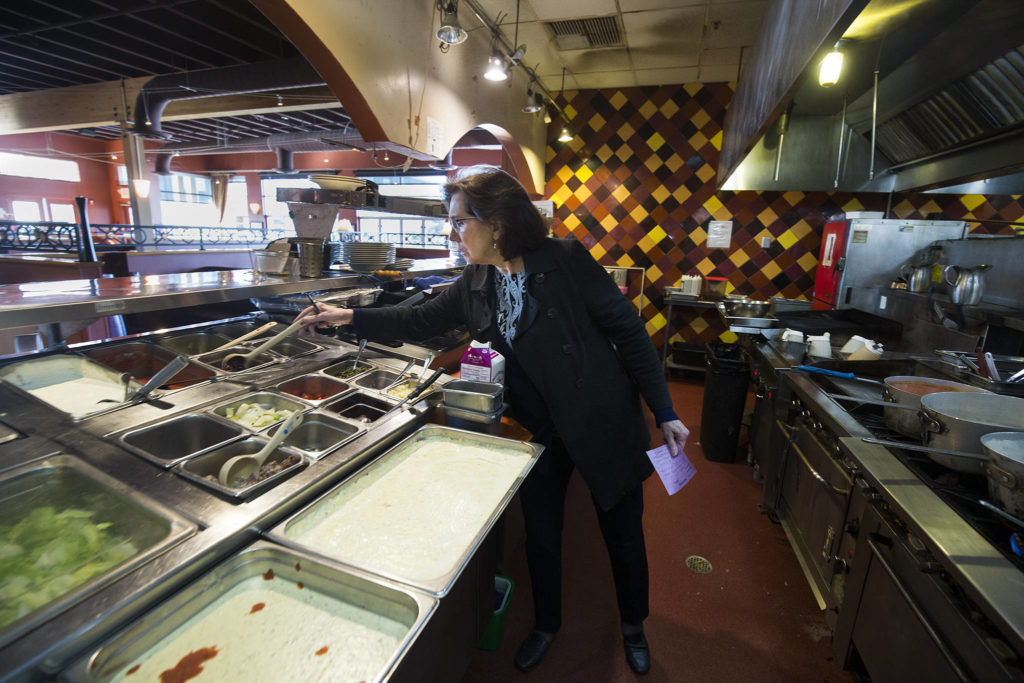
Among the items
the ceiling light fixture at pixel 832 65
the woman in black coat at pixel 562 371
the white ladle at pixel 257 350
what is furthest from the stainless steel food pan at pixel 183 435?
the ceiling light fixture at pixel 832 65

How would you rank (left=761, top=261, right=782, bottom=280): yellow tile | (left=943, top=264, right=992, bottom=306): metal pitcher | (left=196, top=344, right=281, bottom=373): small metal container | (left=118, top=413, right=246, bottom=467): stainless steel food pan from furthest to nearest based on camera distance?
(left=761, top=261, right=782, bottom=280): yellow tile → (left=943, top=264, right=992, bottom=306): metal pitcher → (left=196, top=344, right=281, bottom=373): small metal container → (left=118, top=413, right=246, bottom=467): stainless steel food pan

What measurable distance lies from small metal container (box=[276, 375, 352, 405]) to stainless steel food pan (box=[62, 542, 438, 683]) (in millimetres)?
877

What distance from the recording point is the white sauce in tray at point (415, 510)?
0.97 m

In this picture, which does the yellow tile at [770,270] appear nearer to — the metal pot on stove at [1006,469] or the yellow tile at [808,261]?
the yellow tile at [808,261]

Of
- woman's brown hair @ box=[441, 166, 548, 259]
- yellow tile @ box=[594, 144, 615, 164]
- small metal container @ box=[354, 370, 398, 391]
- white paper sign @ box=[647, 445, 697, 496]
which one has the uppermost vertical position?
yellow tile @ box=[594, 144, 615, 164]

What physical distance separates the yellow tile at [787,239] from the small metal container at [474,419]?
16.4ft

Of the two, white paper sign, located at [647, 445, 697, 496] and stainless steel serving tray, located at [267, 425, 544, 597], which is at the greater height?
stainless steel serving tray, located at [267, 425, 544, 597]

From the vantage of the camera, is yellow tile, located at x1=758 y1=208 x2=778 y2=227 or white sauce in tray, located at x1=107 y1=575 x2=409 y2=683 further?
yellow tile, located at x1=758 y1=208 x2=778 y2=227

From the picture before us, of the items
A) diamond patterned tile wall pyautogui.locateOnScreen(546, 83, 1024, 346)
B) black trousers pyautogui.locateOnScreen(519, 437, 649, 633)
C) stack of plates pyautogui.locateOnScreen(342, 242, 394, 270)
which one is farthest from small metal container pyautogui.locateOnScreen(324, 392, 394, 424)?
diamond patterned tile wall pyautogui.locateOnScreen(546, 83, 1024, 346)

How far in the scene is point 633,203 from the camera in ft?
18.6

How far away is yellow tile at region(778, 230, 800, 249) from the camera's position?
520 cm

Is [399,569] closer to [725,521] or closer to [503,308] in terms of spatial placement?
[503,308]

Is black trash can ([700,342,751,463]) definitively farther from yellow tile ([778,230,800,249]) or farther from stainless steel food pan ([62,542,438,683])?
stainless steel food pan ([62,542,438,683])

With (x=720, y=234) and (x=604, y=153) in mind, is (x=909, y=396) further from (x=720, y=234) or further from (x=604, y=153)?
(x=604, y=153)
